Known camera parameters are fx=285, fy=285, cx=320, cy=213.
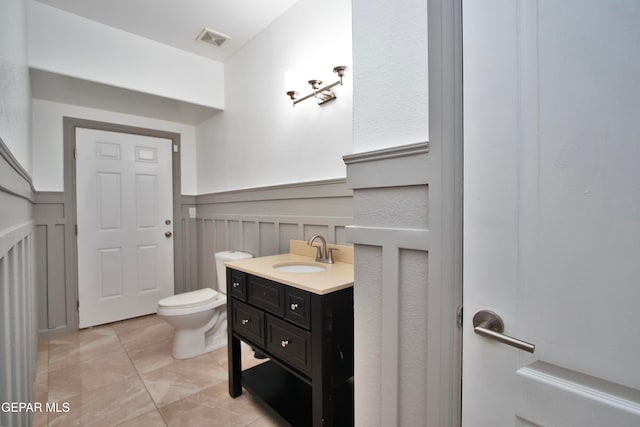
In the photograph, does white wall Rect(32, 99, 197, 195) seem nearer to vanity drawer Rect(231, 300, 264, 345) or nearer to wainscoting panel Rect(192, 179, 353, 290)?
wainscoting panel Rect(192, 179, 353, 290)

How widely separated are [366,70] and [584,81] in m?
0.54

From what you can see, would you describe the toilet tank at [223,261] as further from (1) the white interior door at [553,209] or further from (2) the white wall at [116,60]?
(1) the white interior door at [553,209]

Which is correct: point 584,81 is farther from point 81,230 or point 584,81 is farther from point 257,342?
point 81,230

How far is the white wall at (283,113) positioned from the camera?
1772 mm

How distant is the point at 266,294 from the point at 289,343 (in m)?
0.26

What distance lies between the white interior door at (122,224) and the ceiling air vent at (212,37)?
4.06ft

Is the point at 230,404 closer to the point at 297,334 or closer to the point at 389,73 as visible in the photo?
the point at 297,334

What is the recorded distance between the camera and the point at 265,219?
7.77ft

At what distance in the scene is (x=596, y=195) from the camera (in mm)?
479

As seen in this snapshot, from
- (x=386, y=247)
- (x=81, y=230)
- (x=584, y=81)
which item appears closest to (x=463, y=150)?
(x=584, y=81)

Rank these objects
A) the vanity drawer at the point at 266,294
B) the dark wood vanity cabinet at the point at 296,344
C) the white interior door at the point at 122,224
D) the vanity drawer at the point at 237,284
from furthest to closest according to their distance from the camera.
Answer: the white interior door at the point at 122,224, the vanity drawer at the point at 237,284, the vanity drawer at the point at 266,294, the dark wood vanity cabinet at the point at 296,344

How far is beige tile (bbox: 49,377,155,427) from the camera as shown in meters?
1.53

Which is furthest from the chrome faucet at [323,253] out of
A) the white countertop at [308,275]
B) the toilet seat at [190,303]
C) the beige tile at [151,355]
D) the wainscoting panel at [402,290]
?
the beige tile at [151,355]

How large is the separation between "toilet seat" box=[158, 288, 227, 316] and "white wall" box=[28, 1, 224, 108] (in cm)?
180
